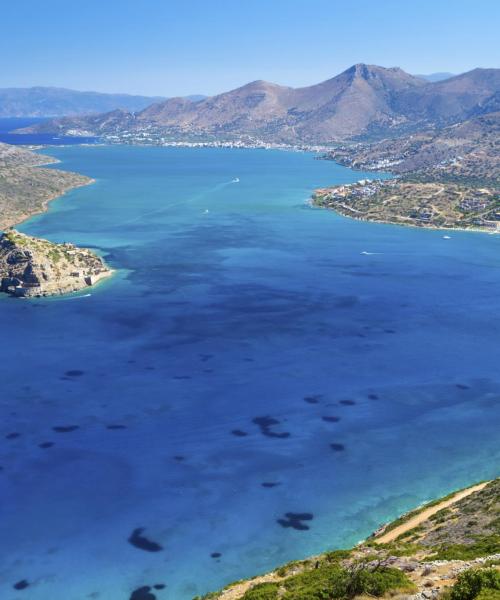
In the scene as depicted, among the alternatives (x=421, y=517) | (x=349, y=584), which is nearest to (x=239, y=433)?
(x=421, y=517)

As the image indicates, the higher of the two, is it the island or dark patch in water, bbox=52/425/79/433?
the island

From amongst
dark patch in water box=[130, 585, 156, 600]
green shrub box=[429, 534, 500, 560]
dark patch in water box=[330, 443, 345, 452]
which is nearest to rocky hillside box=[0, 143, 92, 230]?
dark patch in water box=[330, 443, 345, 452]

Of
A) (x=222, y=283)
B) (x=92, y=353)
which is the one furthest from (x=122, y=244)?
(x=92, y=353)

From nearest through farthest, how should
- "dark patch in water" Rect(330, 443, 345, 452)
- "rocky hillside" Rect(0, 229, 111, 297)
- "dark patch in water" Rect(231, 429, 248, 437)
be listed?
"dark patch in water" Rect(330, 443, 345, 452), "dark patch in water" Rect(231, 429, 248, 437), "rocky hillside" Rect(0, 229, 111, 297)

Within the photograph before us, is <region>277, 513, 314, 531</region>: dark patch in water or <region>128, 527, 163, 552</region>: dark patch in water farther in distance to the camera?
<region>277, 513, 314, 531</region>: dark patch in water

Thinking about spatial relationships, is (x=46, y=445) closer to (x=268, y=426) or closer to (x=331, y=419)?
(x=268, y=426)

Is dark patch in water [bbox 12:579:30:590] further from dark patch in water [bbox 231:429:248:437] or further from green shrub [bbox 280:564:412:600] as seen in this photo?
dark patch in water [bbox 231:429:248:437]

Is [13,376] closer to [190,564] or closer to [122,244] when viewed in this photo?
[190,564]
